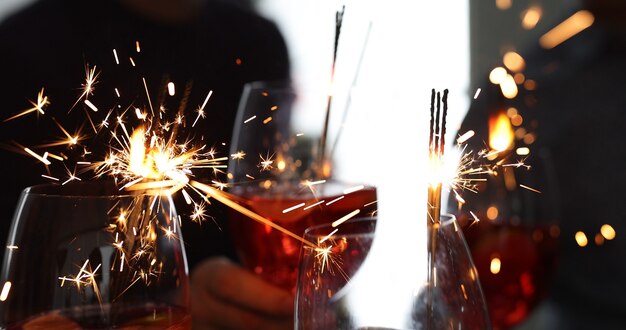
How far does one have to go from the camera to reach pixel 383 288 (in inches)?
14.4

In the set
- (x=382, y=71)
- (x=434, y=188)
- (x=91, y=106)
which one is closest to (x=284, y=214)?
(x=434, y=188)

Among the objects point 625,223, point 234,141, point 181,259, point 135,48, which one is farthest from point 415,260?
point 625,223

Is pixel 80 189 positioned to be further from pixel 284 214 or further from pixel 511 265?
pixel 511 265

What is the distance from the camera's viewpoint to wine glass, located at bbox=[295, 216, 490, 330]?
1.20 ft

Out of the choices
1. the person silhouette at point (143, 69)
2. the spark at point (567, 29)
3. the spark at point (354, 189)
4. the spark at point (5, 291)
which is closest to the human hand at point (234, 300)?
the person silhouette at point (143, 69)

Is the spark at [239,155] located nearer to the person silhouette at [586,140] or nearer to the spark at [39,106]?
the spark at [39,106]

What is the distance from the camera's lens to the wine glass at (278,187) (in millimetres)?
492

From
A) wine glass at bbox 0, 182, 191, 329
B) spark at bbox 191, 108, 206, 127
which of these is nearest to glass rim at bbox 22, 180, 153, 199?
wine glass at bbox 0, 182, 191, 329

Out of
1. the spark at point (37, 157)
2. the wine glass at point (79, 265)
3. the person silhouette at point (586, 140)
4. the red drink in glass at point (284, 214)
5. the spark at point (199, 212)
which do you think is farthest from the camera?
the person silhouette at point (586, 140)

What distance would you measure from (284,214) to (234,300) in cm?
17

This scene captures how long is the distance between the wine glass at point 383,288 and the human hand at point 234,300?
0.60 ft

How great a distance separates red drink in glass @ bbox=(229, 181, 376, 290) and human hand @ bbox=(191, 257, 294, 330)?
27mm

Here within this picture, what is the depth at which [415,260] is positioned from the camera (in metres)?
0.36

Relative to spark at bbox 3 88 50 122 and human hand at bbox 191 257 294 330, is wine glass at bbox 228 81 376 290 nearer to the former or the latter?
human hand at bbox 191 257 294 330
